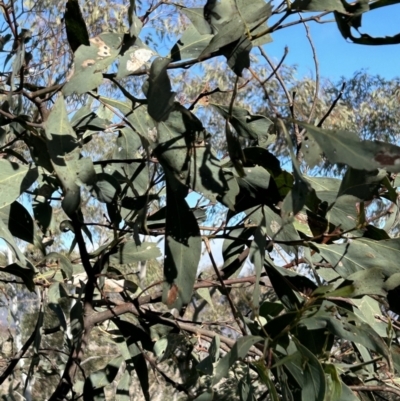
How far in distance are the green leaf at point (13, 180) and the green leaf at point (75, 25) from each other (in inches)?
6.5

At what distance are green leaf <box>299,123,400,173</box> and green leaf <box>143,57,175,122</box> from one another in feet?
0.50

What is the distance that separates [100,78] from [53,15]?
209 inches

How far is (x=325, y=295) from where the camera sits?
71 centimetres

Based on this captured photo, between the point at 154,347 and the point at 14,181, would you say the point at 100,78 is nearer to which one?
the point at 14,181

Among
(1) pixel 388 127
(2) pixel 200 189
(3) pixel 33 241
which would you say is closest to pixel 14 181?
(3) pixel 33 241

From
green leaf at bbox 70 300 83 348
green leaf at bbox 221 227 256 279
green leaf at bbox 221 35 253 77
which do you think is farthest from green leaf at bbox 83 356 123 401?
green leaf at bbox 221 35 253 77

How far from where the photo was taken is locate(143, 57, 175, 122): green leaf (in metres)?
0.60

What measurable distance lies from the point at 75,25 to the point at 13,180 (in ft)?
0.65

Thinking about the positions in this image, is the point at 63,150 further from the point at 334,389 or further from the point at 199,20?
the point at 334,389

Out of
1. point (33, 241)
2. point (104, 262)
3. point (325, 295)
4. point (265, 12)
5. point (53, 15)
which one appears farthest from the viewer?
point (53, 15)

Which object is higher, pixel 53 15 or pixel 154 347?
pixel 53 15

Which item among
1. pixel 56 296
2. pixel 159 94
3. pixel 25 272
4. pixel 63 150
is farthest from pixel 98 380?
pixel 159 94

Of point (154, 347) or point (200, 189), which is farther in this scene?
point (154, 347)

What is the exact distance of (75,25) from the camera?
777mm
